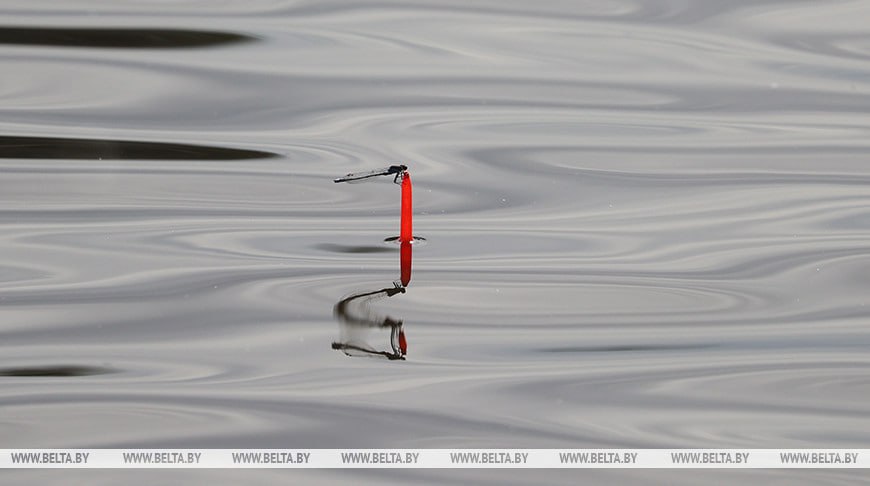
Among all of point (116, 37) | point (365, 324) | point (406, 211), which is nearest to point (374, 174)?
point (406, 211)

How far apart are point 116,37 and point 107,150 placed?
0.30 m

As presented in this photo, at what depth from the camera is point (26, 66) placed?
266cm

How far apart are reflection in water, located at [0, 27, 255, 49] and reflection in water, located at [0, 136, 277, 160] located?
25 cm

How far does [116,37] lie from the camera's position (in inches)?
105

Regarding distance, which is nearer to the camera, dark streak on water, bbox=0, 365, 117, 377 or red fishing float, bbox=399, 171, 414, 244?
dark streak on water, bbox=0, 365, 117, 377

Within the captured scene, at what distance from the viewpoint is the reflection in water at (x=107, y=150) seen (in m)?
2.56

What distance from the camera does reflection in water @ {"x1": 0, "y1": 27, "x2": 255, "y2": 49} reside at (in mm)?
2656

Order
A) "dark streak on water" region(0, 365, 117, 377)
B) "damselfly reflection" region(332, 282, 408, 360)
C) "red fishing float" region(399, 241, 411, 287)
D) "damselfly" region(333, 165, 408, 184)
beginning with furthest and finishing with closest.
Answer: "damselfly" region(333, 165, 408, 184)
"red fishing float" region(399, 241, 411, 287)
"damselfly reflection" region(332, 282, 408, 360)
"dark streak on water" region(0, 365, 117, 377)

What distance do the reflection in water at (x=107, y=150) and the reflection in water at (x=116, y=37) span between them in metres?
0.25

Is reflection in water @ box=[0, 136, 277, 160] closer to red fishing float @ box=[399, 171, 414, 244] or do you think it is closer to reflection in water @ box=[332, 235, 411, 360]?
red fishing float @ box=[399, 171, 414, 244]

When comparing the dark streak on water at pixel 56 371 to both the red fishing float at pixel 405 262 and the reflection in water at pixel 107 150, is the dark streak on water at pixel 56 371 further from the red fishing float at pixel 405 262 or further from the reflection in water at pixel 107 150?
the reflection in water at pixel 107 150

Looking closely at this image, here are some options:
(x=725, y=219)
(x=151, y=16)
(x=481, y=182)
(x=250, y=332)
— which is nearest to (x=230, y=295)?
(x=250, y=332)

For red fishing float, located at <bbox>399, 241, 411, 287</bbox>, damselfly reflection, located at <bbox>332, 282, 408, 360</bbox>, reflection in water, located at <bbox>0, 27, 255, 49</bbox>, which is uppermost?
reflection in water, located at <bbox>0, 27, 255, 49</bbox>

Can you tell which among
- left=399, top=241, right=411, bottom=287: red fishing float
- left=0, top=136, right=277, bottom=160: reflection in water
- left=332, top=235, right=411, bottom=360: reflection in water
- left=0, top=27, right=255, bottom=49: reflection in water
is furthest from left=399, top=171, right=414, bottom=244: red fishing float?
left=0, top=27, right=255, bottom=49: reflection in water
